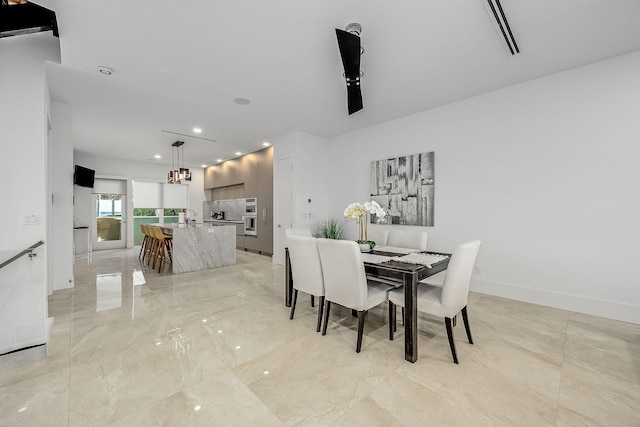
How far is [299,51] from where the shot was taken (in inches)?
106

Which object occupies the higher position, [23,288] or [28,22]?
[28,22]

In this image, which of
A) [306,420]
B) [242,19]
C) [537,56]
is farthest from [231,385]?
[537,56]

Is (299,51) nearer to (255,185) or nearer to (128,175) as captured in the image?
(255,185)

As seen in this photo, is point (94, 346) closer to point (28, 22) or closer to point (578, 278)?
point (28, 22)

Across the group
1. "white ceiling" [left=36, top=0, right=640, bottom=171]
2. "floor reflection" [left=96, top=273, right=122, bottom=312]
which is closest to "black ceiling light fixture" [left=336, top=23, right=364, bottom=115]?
"white ceiling" [left=36, top=0, right=640, bottom=171]

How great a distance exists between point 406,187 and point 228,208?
230 inches

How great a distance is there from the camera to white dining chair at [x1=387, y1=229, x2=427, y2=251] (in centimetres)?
318

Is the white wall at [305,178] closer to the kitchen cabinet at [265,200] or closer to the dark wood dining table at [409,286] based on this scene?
the kitchen cabinet at [265,200]

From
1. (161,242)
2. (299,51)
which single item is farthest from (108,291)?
(299,51)

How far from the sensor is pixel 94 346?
2260 millimetres

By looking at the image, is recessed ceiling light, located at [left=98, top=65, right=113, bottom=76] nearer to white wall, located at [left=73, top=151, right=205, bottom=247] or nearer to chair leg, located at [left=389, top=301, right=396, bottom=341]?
chair leg, located at [left=389, top=301, right=396, bottom=341]

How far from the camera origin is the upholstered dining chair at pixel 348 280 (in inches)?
84.4

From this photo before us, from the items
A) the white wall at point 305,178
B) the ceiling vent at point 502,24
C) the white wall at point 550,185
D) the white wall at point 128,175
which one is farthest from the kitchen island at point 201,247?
the ceiling vent at point 502,24

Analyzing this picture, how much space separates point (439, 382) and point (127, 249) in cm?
892
